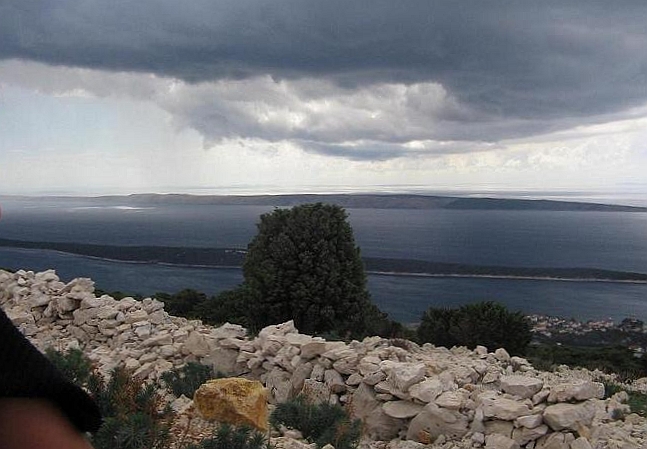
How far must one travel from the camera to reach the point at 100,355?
959 cm

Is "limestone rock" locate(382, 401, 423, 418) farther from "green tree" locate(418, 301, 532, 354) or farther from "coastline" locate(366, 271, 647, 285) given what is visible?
"coastline" locate(366, 271, 647, 285)

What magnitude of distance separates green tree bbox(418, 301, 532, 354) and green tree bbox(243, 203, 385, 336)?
1.71 m

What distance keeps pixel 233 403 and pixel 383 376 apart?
2.58m

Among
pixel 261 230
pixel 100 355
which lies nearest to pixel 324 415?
pixel 100 355

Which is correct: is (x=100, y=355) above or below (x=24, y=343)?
below

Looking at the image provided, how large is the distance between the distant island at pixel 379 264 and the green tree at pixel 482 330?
198 feet

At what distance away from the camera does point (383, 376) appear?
25.2ft

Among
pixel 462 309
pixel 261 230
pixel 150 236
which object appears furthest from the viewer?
pixel 150 236

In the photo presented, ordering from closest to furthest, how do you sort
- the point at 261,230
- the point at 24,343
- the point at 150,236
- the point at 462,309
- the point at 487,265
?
the point at 24,343, the point at 261,230, the point at 462,309, the point at 487,265, the point at 150,236

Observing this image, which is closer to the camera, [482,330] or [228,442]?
[228,442]

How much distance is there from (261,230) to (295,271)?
1373 millimetres

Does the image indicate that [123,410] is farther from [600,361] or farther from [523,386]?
[600,361]

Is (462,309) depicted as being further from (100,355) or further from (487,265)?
(487,265)

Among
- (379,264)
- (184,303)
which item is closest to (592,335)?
(184,303)
